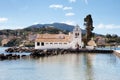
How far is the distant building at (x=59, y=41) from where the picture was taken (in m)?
117

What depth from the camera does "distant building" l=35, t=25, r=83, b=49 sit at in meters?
117

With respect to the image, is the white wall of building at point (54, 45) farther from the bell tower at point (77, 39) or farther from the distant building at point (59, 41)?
the bell tower at point (77, 39)

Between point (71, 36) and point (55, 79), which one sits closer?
point (55, 79)

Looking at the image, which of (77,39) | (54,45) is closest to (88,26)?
(77,39)

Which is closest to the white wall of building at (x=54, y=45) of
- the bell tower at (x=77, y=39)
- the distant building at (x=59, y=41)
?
the distant building at (x=59, y=41)

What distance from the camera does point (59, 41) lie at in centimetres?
11750

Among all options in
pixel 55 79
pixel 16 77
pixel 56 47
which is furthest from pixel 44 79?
pixel 56 47

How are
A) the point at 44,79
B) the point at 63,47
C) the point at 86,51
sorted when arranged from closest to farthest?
the point at 44,79 < the point at 86,51 < the point at 63,47

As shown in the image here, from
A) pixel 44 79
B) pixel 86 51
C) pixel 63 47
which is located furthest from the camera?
pixel 63 47

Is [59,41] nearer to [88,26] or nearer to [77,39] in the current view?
[77,39]

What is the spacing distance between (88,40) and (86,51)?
41.4 ft

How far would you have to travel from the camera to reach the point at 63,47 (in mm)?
116312

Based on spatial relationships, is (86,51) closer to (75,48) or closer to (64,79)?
(75,48)

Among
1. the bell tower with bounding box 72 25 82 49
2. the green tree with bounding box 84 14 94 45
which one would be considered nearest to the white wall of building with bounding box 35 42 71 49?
the bell tower with bounding box 72 25 82 49
